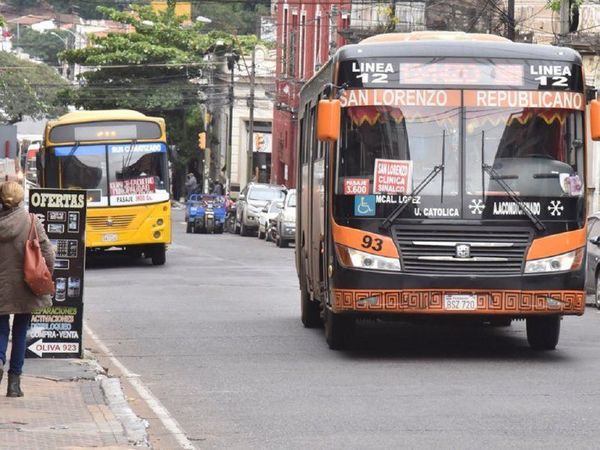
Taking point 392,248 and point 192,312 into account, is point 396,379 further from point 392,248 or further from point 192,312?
point 192,312

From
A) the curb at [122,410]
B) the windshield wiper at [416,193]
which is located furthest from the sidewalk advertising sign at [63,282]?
the windshield wiper at [416,193]

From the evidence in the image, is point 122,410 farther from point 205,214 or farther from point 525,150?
point 205,214

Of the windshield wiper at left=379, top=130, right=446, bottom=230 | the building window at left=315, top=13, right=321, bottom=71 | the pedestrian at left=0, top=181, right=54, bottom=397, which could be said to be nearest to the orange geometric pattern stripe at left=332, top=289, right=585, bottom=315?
the windshield wiper at left=379, top=130, right=446, bottom=230

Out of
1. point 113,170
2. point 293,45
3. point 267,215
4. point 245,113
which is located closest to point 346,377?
point 113,170

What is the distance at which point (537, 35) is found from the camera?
44281 mm

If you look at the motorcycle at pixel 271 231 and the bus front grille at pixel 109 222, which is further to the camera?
the motorcycle at pixel 271 231

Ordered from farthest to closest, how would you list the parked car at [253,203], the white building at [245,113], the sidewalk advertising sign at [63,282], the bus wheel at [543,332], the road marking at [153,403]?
the white building at [245,113]
the parked car at [253,203]
the bus wheel at [543,332]
the sidewalk advertising sign at [63,282]
the road marking at [153,403]

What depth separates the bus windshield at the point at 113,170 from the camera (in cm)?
3092

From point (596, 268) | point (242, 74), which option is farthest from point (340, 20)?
point (596, 268)

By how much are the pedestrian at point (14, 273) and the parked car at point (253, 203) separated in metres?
39.5

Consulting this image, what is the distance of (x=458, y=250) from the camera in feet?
47.7

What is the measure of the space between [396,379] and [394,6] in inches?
1217

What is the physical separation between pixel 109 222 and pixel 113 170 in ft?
3.60

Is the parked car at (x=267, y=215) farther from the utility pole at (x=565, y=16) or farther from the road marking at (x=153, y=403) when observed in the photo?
the road marking at (x=153, y=403)
